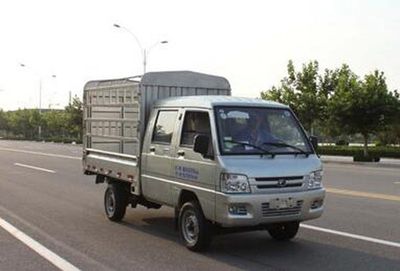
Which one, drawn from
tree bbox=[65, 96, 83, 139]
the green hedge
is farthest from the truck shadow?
tree bbox=[65, 96, 83, 139]

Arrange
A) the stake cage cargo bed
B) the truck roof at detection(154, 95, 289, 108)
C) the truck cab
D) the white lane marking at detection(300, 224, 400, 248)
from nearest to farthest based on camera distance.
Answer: the truck cab < the truck roof at detection(154, 95, 289, 108) < the white lane marking at detection(300, 224, 400, 248) < the stake cage cargo bed

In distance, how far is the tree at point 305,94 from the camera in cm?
4681

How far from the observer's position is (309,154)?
8914 millimetres

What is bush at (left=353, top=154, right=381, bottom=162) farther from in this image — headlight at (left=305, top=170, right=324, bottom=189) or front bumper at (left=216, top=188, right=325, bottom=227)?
front bumper at (left=216, top=188, right=325, bottom=227)

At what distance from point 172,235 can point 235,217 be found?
2.21 meters

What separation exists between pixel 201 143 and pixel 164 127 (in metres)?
1.45

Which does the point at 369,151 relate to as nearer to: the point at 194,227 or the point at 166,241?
the point at 166,241

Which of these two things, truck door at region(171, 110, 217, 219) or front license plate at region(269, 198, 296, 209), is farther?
truck door at region(171, 110, 217, 219)

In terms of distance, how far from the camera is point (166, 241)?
31.2ft

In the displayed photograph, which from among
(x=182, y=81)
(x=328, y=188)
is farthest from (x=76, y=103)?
(x=182, y=81)

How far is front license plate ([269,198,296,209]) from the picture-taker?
8.24 metres

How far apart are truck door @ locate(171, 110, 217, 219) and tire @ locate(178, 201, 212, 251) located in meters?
0.17

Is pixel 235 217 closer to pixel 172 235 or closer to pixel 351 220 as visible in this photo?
pixel 172 235

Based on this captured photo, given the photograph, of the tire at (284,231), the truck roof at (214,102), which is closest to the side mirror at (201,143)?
the truck roof at (214,102)
